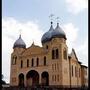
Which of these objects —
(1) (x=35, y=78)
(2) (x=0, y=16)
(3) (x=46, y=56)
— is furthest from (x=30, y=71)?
(2) (x=0, y=16)

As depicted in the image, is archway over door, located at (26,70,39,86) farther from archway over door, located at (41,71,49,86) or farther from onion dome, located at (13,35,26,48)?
onion dome, located at (13,35,26,48)

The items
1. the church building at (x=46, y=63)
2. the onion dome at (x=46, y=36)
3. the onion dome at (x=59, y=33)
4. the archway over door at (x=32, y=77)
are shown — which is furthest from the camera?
the onion dome at (x=46, y=36)

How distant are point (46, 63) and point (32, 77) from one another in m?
4.35

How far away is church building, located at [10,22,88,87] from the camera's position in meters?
37.3

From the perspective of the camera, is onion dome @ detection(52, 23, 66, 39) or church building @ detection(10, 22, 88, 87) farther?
onion dome @ detection(52, 23, 66, 39)

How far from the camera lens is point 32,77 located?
1624 inches

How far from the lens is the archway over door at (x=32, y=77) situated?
40.2m

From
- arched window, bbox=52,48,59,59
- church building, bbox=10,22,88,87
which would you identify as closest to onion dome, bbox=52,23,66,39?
church building, bbox=10,22,88,87

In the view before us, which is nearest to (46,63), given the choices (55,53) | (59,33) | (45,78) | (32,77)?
(55,53)

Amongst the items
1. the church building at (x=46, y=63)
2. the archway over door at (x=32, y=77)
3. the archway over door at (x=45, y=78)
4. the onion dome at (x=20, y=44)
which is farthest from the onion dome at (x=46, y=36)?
the archway over door at (x=45, y=78)

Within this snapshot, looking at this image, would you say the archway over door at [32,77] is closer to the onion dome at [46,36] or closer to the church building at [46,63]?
the church building at [46,63]

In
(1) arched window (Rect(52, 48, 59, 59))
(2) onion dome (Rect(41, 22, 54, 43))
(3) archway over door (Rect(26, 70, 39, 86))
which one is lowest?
(3) archway over door (Rect(26, 70, 39, 86))

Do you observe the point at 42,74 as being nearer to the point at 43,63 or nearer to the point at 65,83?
the point at 43,63

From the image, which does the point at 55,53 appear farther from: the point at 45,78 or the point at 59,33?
the point at 45,78
